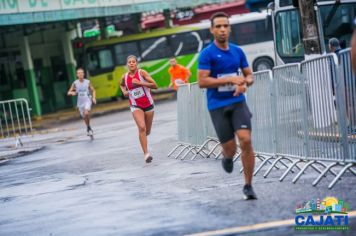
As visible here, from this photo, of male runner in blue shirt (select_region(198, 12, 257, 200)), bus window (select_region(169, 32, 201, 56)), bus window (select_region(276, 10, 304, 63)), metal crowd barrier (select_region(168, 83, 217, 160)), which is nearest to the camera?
male runner in blue shirt (select_region(198, 12, 257, 200))

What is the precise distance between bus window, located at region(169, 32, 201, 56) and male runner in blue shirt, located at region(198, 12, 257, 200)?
30.1 metres

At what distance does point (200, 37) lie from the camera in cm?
3831

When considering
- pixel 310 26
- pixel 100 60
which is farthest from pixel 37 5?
pixel 310 26

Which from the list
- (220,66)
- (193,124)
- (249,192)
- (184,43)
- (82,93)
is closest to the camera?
(249,192)

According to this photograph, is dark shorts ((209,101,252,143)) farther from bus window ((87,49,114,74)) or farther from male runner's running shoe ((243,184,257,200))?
bus window ((87,49,114,74))

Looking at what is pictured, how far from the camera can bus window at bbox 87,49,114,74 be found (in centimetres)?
3841

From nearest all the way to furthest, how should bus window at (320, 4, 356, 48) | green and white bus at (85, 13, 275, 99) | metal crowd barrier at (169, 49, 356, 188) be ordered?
metal crowd barrier at (169, 49, 356, 188)
bus window at (320, 4, 356, 48)
green and white bus at (85, 13, 275, 99)

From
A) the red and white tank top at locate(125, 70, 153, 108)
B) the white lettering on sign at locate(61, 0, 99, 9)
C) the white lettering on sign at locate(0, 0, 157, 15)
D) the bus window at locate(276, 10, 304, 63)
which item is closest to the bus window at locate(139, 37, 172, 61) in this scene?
the white lettering on sign at locate(0, 0, 157, 15)

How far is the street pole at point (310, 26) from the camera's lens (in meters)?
13.8

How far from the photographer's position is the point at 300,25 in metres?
21.2

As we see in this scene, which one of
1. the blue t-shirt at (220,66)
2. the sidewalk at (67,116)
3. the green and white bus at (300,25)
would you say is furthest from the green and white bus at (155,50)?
the blue t-shirt at (220,66)

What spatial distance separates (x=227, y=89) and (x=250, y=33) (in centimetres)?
3024

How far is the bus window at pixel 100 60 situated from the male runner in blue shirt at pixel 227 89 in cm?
3050

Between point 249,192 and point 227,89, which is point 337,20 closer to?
point 227,89
